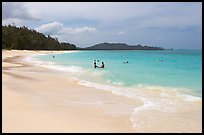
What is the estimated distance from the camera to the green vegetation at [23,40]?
83.9 metres

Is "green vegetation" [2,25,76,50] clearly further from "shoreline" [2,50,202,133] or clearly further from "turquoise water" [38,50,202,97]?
"shoreline" [2,50,202,133]

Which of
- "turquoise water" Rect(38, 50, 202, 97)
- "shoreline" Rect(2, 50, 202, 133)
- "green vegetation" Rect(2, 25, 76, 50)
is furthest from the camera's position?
"green vegetation" Rect(2, 25, 76, 50)

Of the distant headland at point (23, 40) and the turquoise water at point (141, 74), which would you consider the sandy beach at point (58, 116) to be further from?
the distant headland at point (23, 40)

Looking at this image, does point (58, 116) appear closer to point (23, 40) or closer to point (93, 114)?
point (93, 114)

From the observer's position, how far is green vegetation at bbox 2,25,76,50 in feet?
275

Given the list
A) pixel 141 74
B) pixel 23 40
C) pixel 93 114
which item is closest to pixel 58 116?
pixel 93 114

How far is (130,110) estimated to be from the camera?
766 cm

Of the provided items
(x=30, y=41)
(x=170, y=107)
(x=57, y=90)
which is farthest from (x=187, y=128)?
(x=30, y=41)

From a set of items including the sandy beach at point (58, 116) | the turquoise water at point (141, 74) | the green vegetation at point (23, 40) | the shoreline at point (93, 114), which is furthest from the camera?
the green vegetation at point (23, 40)

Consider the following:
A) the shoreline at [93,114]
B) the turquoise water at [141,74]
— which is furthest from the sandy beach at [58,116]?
the turquoise water at [141,74]

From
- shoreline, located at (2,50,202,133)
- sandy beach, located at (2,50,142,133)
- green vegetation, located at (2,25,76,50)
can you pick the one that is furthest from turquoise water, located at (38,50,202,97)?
green vegetation, located at (2,25,76,50)

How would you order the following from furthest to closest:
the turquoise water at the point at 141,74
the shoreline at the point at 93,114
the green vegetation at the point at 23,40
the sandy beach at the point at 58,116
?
1. the green vegetation at the point at 23,40
2. the turquoise water at the point at 141,74
3. the shoreline at the point at 93,114
4. the sandy beach at the point at 58,116

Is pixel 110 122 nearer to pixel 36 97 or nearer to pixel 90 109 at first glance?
pixel 90 109

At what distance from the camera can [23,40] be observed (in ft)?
310
